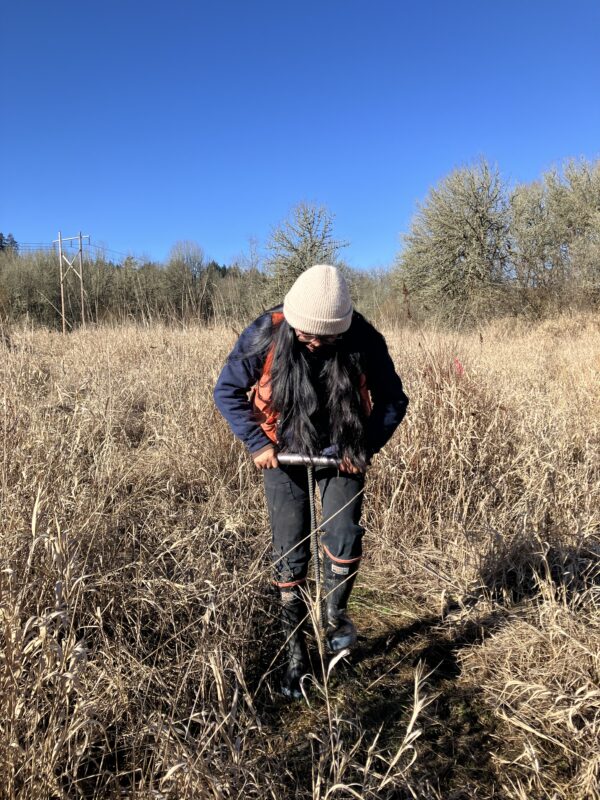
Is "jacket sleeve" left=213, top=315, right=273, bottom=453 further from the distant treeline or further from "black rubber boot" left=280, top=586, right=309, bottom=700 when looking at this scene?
the distant treeline

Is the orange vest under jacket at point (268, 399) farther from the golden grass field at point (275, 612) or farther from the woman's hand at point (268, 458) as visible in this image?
the golden grass field at point (275, 612)

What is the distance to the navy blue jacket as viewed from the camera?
1.79 m

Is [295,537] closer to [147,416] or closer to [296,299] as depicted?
[296,299]

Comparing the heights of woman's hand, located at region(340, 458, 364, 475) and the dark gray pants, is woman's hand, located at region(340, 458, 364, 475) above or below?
above

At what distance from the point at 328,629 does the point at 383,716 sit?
0.37 metres

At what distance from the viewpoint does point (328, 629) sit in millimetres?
2006

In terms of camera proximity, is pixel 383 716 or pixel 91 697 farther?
pixel 383 716

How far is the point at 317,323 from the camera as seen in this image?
5.23 feet

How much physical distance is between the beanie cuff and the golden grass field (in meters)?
0.93

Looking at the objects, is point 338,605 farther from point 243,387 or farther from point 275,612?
point 243,387

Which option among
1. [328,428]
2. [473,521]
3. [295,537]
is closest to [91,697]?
[295,537]

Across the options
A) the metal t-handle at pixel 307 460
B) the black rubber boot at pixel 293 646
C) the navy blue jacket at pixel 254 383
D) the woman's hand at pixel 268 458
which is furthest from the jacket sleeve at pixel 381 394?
the black rubber boot at pixel 293 646

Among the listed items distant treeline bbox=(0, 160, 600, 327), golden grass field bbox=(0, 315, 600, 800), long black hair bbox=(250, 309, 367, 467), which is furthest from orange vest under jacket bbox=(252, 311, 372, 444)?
distant treeline bbox=(0, 160, 600, 327)

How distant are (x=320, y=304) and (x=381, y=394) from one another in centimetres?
46
